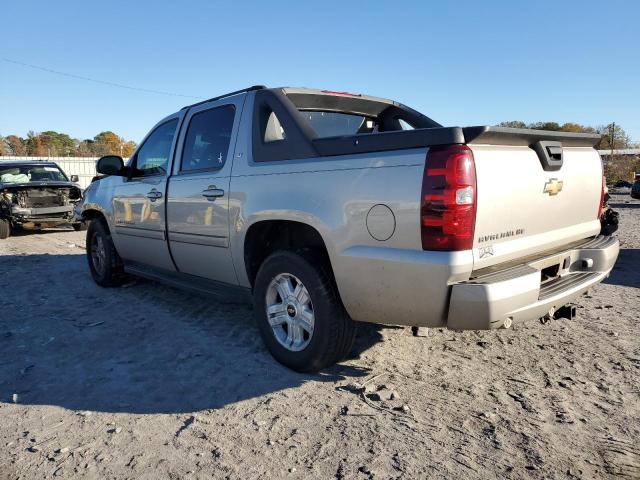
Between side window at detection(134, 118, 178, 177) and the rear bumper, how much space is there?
3.21 meters

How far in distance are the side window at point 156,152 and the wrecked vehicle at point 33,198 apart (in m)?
7.29

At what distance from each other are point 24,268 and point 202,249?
447 cm

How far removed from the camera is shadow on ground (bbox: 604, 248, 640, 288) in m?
5.82

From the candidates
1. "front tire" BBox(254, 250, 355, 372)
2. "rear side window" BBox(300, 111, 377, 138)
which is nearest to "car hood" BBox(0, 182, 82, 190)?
"rear side window" BBox(300, 111, 377, 138)

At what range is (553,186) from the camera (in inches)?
120

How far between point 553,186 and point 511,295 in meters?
0.91

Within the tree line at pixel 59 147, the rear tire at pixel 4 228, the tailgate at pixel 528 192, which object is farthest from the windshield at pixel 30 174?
the tree line at pixel 59 147

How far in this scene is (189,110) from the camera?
4.54 meters

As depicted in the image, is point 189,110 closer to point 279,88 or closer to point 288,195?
point 279,88

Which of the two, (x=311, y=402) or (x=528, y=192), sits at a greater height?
(x=528, y=192)

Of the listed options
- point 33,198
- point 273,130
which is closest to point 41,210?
point 33,198

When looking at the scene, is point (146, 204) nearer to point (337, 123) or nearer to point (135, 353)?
point (135, 353)

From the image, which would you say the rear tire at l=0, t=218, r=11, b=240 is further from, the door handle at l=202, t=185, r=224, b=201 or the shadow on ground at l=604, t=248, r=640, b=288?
the shadow on ground at l=604, t=248, r=640, b=288

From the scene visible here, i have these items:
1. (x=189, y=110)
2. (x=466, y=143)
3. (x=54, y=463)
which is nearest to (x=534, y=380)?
(x=466, y=143)
